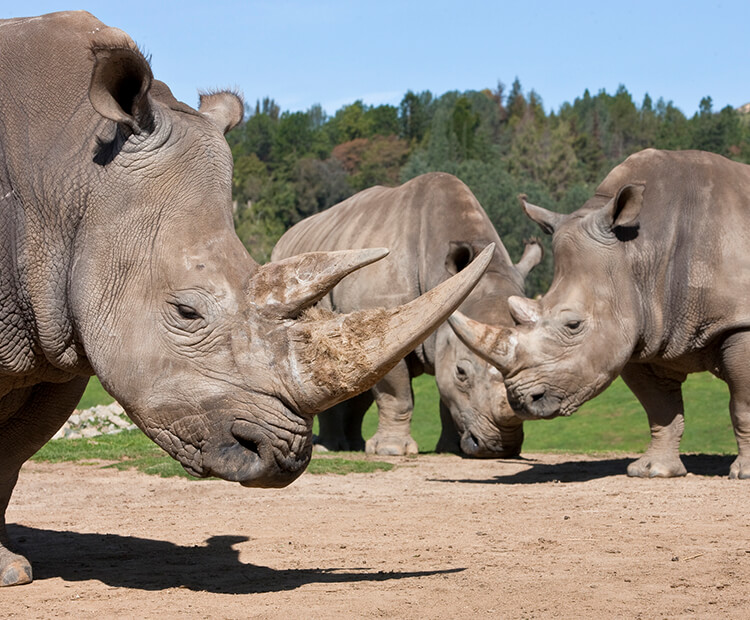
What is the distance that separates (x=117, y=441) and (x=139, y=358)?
8.08 meters

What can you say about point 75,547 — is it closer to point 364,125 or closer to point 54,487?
point 54,487

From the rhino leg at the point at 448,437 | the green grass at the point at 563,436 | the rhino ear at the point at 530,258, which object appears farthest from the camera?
the rhino leg at the point at 448,437

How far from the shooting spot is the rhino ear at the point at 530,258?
11.8 meters

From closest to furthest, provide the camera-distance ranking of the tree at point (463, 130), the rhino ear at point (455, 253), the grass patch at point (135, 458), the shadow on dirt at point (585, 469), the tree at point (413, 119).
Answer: the shadow on dirt at point (585, 469)
the grass patch at point (135, 458)
the rhino ear at point (455, 253)
the tree at point (463, 130)
the tree at point (413, 119)

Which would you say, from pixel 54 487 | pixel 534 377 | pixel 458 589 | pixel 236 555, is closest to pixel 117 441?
pixel 54 487

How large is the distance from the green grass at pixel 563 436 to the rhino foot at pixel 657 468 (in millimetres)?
2074

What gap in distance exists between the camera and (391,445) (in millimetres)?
11602

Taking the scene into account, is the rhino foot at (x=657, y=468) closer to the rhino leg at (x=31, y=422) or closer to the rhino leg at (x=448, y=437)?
the rhino leg at (x=448, y=437)

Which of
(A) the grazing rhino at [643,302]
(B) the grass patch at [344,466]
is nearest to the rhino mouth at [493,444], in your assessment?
(B) the grass patch at [344,466]

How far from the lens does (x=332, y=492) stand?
8492mm

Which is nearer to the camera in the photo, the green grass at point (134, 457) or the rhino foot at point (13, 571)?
the rhino foot at point (13, 571)

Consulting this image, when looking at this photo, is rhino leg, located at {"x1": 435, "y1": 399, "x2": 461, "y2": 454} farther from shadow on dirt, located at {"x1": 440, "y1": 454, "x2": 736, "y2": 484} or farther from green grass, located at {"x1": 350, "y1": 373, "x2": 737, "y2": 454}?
green grass, located at {"x1": 350, "y1": 373, "x2": 737, "y2": 454}

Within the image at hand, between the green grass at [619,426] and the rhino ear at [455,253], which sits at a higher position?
the rhino ear at [455,253]

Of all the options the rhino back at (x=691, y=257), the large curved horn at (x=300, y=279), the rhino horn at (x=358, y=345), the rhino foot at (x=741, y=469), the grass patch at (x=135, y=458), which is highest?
the rhino back at (x=691, y=257)
